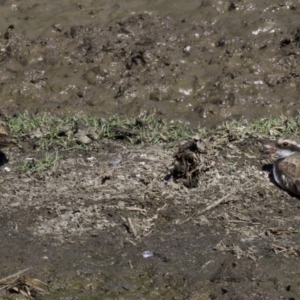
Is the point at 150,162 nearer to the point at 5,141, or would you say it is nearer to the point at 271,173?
the point at 271,173

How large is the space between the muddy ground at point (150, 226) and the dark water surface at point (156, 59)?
5.77 ft

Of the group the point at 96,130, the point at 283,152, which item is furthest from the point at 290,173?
the point at 96,130

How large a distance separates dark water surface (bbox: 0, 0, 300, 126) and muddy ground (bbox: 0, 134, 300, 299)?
1.76m

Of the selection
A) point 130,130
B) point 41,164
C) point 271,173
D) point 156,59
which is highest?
point 41,164

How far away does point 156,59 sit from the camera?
11.4m

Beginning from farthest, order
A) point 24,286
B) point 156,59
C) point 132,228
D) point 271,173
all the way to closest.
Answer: point 156,59
point 271,173
point 132,228
point 24,286

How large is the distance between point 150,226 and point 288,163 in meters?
1.67

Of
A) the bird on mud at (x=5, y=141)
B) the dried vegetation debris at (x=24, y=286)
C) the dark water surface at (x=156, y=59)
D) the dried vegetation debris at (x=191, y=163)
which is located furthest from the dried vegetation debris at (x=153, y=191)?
the dark water surface at (x=156, y=59)

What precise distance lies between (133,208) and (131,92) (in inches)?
135

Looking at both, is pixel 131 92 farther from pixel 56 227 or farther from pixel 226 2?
pixel 56 227

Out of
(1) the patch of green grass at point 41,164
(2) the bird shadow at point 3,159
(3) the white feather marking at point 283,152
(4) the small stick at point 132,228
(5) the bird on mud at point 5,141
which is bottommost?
(3) the white feather marking at point 283,152

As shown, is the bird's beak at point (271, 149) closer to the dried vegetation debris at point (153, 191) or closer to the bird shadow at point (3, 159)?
the dried vegetation debris at point (153, 191)

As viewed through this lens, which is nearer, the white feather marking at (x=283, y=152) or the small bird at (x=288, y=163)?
the small bird at (x=288, y=163)

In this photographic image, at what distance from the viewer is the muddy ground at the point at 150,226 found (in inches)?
268
